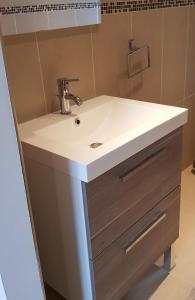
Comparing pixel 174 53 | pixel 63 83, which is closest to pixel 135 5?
pixel 174 53

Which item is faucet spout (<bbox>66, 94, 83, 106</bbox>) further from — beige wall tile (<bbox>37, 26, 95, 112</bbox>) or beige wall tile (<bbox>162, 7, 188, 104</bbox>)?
beige wall tile (<bbox>162, 7, 188, 104</bbox>)

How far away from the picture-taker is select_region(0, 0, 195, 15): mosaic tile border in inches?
48.1

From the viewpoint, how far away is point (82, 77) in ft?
5.09

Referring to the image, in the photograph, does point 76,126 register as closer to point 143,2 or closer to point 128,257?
point 128,257

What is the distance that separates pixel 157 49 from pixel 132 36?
10.2 inches

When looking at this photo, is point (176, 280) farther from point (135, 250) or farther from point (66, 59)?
point (66, 59)

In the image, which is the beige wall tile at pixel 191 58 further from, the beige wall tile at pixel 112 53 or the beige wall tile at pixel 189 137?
the beige wall tile at pixel 112 53

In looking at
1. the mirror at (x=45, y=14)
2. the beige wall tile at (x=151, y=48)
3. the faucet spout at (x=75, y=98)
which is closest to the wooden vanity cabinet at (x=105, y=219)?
the faucet spout at (x=75, y=98)

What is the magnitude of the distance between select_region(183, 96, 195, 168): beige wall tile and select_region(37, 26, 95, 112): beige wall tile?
106cm

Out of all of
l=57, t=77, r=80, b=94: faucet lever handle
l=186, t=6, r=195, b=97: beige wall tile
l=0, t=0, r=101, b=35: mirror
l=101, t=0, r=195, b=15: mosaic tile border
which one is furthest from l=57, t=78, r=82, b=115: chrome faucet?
l=186, t=6, r=195, b=97: beige wall tile

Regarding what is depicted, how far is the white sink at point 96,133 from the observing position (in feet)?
3.34

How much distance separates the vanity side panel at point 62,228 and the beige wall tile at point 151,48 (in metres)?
0.92

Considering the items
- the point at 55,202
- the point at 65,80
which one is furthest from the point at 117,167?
the point at 65,80

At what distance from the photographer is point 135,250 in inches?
52.6
